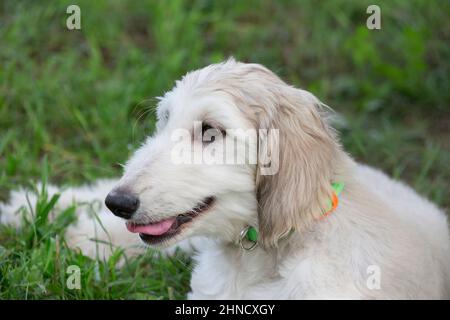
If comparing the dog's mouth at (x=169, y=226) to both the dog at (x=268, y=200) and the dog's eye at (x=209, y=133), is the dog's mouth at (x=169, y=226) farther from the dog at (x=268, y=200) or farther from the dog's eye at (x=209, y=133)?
the dog's eye at (x=209, y=133)

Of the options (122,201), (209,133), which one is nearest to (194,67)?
(209,133)

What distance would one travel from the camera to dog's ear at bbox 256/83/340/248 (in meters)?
3.79

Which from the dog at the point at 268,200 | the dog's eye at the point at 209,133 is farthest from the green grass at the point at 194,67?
the dog's eye at the point at 209,133

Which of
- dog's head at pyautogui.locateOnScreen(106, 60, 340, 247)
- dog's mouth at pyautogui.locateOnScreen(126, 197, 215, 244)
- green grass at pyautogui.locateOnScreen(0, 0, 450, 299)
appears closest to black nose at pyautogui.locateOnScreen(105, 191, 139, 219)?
dog's head at pyautogui.locateOnScreen(106, 60, 340, 247)

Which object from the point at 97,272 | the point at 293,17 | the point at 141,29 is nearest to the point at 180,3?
the point at 141,29

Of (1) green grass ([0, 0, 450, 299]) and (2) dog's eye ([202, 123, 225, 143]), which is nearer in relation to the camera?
(2) dog's eye ([202, 123, 225, 143])

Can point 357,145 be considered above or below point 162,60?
below

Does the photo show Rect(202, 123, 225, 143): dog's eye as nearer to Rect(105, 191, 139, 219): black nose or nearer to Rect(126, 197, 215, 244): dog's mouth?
Rect(126, 197, 215, 244): dog's mouth

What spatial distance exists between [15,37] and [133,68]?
107cm

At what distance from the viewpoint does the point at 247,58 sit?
24.7 feet

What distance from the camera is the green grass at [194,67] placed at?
6.37 meters
